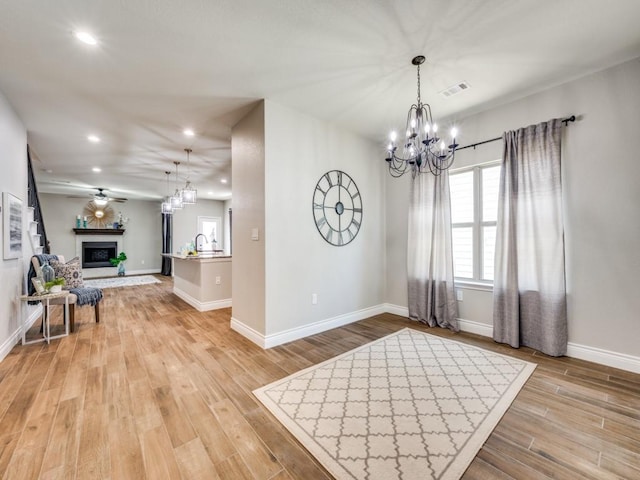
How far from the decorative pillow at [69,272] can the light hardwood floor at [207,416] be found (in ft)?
3.68

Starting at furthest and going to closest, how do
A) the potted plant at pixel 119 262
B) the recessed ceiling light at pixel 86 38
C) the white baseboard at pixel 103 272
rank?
the potted plant at pixel 119 262 < the white baseboard at pixel 103 272 < the recessed ceiling light at pixel 86 38

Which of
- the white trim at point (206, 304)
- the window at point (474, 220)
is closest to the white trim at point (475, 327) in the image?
the window at point (474, 220)

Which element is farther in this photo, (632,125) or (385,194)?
(385,194)

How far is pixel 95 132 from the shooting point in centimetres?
386

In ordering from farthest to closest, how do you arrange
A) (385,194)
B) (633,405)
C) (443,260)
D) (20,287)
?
(385,194), (443,260), (20,287), (633,405)

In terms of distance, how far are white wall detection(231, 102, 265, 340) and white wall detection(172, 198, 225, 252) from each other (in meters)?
6.12

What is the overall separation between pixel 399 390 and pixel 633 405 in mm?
1628

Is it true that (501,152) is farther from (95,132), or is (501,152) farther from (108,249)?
(108,249)

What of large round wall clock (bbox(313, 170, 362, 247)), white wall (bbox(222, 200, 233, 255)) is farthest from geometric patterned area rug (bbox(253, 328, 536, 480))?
white wall (bbox(222, 200, 233, 255))

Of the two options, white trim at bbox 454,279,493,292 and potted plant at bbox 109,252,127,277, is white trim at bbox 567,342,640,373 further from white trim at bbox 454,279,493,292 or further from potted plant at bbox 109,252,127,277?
potted plant at bbox 109,252,127,277

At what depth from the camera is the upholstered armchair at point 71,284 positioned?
11.5 ft

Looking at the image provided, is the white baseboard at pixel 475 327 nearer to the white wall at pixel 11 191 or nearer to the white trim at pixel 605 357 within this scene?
the white trim at pixel 605 357

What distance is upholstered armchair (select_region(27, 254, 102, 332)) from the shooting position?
3.50m

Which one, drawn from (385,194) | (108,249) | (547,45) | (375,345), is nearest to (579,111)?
(547,45)
